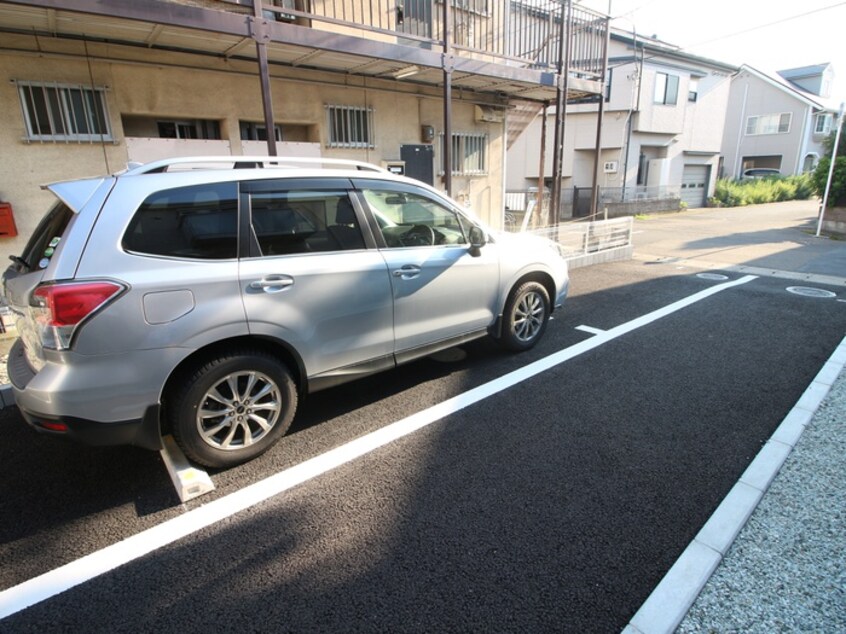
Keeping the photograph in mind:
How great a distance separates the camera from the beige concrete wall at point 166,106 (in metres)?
5.65

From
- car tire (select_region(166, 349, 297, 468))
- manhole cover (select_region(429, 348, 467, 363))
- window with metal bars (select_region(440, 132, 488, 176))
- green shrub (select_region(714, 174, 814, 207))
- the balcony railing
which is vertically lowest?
manhole cover (select_region(429, 348, 467, 363))

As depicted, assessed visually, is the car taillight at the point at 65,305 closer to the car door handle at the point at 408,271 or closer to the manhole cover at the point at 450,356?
the car door handle at the point at 408,271

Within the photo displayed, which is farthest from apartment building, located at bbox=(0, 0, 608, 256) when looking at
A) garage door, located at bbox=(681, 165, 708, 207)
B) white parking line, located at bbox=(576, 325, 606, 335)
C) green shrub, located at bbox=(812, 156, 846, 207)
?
garage door, located at bbox=(681, 165, 708, 207)

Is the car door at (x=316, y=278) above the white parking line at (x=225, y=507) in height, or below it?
above

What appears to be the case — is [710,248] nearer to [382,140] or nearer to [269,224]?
[382,140]

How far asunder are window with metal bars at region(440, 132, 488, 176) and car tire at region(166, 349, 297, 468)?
7673 mm

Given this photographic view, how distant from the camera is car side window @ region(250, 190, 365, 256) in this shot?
3008mm

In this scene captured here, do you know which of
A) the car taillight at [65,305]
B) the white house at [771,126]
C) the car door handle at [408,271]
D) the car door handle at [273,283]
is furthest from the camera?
the white house at [771,126]

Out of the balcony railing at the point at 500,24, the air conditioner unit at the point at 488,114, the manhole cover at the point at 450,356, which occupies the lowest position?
the manhole cover at the point at 450,356

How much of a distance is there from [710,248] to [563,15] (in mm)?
6920

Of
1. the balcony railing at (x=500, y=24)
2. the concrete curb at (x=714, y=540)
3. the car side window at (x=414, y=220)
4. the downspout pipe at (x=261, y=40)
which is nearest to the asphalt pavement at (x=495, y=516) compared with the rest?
the concrete curb at (x=714, y=540)

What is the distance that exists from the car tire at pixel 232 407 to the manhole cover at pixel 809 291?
7768mm

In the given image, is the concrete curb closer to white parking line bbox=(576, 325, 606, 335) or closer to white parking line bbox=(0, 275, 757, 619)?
white parking line bbox=(0, 275, 757, 619)

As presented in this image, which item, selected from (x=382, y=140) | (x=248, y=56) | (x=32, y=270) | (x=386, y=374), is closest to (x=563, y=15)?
(x=382, y=140)
